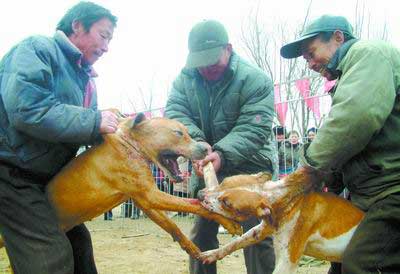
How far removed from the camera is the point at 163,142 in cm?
405

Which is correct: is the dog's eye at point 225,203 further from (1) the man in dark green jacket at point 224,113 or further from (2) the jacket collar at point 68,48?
(2) the jacket collar at point 68,48

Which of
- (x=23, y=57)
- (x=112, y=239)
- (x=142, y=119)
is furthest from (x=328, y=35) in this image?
(x=112, y=239)

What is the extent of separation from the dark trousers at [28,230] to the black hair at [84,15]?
1329 mm

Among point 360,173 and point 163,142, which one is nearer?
point 360,173

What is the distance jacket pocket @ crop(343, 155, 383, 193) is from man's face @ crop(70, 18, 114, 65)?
2.28 meters

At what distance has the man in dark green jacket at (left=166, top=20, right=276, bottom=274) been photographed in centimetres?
440

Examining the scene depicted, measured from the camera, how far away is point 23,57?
3334 millimetres

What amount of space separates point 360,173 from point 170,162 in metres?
1.71

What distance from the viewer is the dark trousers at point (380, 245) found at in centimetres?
293

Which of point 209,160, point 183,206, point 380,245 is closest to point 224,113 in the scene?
point 209,160

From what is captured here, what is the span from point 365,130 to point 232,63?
200cm

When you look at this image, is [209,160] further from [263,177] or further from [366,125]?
[366,125]

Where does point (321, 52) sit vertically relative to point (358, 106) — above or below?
above

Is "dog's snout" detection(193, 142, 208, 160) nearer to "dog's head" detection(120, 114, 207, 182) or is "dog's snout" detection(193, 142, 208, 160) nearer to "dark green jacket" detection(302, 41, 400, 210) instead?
"dog's head" detection(120, 114, 207, 182)
